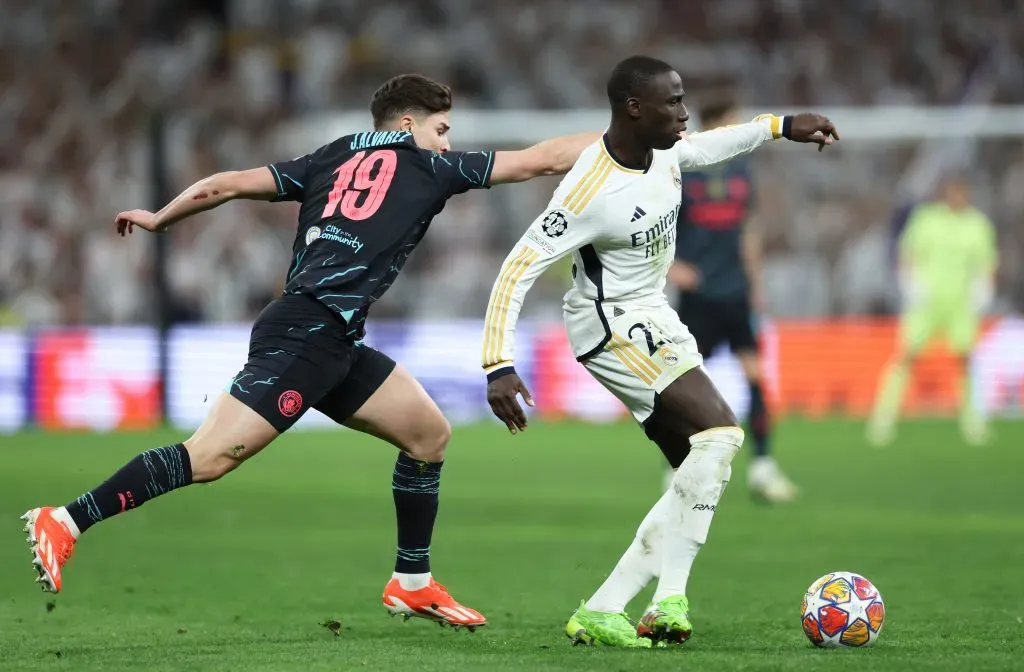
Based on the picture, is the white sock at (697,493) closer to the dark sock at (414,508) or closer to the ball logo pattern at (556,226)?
the ball logo pattern at (556,226)

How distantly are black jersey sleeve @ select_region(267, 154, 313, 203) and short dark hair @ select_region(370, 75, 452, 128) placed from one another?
0.38m

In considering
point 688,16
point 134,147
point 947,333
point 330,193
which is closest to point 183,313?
point 134,147

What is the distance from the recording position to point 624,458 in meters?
14.7

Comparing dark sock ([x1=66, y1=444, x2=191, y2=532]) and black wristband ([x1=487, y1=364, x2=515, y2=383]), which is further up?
black wristband ([x1=487, y1=364, x2=515, y2=383])

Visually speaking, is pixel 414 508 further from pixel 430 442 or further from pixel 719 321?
pixel 719 321

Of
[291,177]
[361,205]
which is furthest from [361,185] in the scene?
[291,177]

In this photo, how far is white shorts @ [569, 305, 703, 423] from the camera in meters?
5.98

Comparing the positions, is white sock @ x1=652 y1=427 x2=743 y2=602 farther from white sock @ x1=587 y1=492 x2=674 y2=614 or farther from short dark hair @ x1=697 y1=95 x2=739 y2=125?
short dark hair @ x1=697 y1=95 x2=739 y2=125

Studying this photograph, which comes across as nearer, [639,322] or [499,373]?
[499,373]

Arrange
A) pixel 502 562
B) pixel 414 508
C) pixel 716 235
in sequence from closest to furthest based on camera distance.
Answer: pixel 414 508 < pixel 502 562 < pixel 716 235

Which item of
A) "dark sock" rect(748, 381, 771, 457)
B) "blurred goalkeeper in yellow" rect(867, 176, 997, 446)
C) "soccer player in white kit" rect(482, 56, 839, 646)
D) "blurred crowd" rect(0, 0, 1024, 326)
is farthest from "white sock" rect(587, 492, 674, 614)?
"blurred crowd" rect(0, 0, 1024, 326)

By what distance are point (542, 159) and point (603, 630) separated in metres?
1.76

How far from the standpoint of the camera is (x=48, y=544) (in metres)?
5.60

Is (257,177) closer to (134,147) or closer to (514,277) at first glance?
(514,277)
